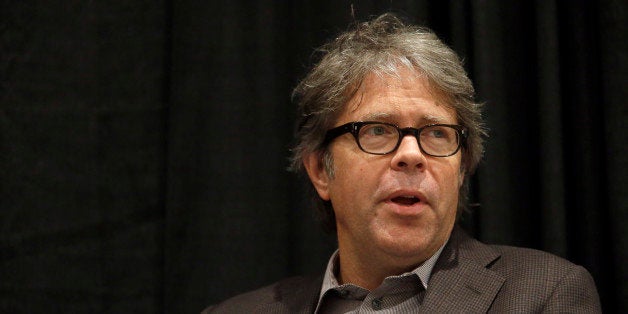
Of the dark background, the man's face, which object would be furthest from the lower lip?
the dark background

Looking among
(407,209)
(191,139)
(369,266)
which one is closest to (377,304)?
(369,266)

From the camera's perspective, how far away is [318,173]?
1.74 meters

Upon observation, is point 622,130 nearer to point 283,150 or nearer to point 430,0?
point 430,0

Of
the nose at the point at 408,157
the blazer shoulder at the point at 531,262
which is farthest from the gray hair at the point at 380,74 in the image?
the blazer shoulder at the point at 531,262

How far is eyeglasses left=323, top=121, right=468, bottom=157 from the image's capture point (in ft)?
5.02

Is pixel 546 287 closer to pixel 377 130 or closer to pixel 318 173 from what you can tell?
pixel 377 130

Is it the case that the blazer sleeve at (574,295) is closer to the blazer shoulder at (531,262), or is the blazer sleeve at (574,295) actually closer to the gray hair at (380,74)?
the blazer shoulder at (531,262)

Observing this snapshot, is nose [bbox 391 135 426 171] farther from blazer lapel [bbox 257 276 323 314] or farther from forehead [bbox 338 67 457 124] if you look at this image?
blazer lapel [bbox 257 276 323 314]

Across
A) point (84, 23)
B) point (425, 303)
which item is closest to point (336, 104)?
point (425, 303)

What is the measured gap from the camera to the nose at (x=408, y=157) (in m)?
1.49

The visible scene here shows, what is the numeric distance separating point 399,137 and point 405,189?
0.11 meters

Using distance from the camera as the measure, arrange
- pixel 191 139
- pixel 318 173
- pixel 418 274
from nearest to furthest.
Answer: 1. pixel 418 274
2. pixel 318 173
3. pixel 191 139

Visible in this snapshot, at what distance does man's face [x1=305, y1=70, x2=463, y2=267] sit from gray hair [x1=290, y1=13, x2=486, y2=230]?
0.09 feet

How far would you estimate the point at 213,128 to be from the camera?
206 centimetres
